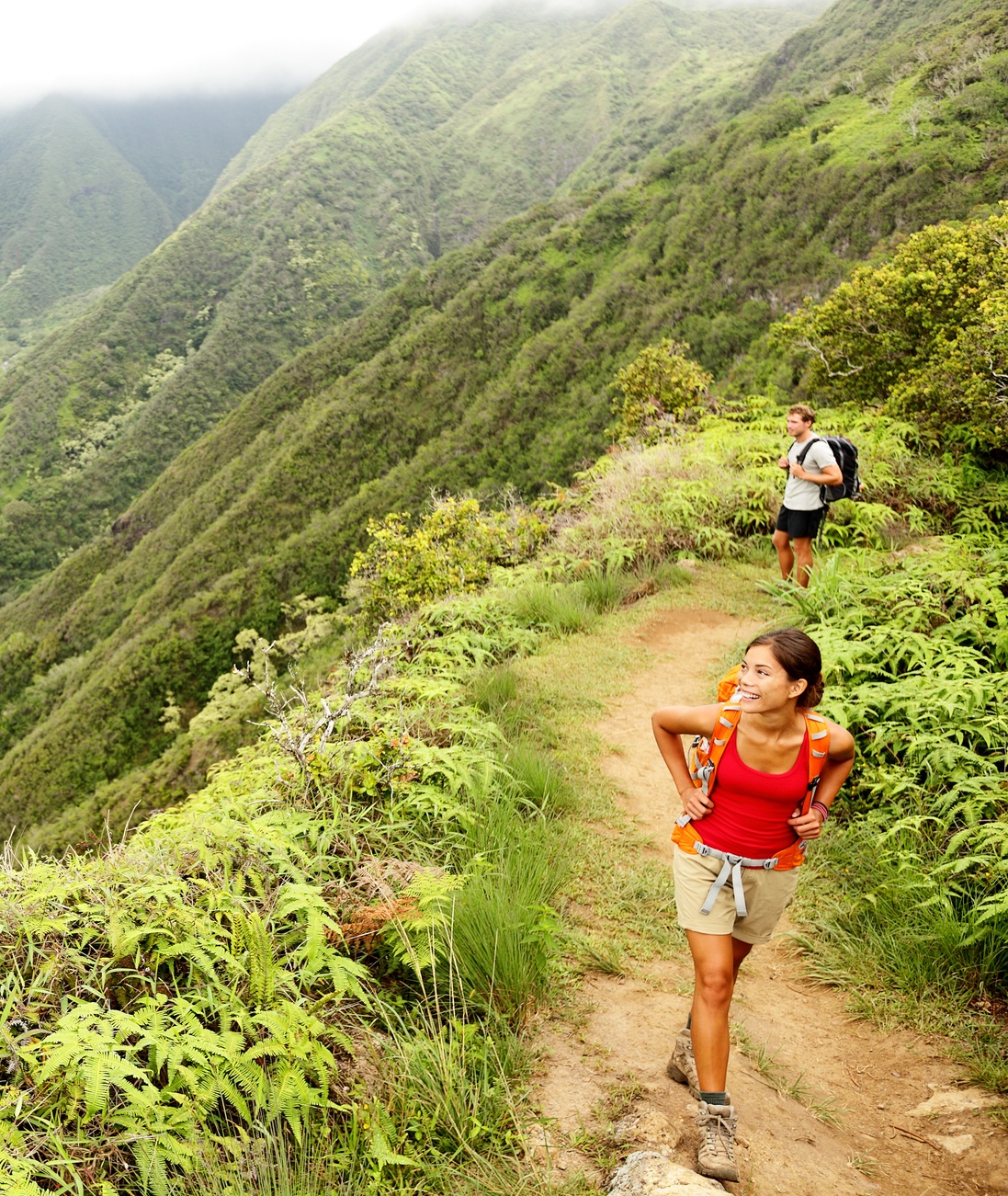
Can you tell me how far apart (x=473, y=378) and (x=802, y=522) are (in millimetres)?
49049

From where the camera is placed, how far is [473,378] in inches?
2055

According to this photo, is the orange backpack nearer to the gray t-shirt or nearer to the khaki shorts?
the khaki shorts

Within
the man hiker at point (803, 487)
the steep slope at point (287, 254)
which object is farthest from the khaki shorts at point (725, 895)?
the steep slope at point (287, 254)

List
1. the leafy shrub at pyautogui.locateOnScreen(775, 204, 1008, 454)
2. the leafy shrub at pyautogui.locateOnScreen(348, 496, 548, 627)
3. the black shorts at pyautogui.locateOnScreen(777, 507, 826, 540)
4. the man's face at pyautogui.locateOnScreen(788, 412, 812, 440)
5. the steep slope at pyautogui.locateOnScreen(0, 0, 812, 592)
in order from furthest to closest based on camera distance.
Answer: the steep slope at pyautogui.locateOnScreen(0, 0, 812, 592), the leafy shrub at pyautogui.locateOnScreen(348, 496, 548, 627), the leafy shrub at pyautogui.locateOnScreen(775, 204, 1008, 454), the black shorts at pyautogui.locateOnScreen(777, 507, 826, 540), the man's face at pyautogui.locateOnScreen(788, 412, 812, 440)

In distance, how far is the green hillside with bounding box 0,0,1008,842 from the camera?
32781mm

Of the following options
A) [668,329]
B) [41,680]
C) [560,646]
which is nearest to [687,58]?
[668,329]

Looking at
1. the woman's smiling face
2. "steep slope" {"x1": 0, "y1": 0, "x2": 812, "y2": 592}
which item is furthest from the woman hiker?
"steep slope" {"x1": 0, "y1": 0, "x2": 812, "y2": 592}

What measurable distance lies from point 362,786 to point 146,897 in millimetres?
992

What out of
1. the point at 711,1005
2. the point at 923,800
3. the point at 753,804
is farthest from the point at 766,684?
the point at 923,800

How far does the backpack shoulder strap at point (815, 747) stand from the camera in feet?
6.60

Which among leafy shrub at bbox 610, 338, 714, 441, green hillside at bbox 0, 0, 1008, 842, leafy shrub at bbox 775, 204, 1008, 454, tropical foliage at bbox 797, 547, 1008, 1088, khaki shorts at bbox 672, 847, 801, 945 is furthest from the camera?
green hillside at bbox 0, 0, 1008, 842

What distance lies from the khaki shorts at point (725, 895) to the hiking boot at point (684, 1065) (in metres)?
0.34

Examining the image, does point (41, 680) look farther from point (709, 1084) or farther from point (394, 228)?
point (394, 228)

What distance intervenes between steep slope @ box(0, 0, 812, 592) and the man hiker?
8817 cm
